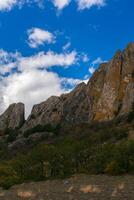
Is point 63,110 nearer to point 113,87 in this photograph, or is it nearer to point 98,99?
point 98,99

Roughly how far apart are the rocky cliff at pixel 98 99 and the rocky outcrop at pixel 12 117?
0.65 metres

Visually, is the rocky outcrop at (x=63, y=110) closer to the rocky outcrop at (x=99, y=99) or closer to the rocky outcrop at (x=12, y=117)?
the rocky outcrop at (x=99, y=99)

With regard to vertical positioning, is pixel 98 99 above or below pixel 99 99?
above

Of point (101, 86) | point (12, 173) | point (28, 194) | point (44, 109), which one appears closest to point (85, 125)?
point (101, 86)

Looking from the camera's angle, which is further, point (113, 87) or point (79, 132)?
point (113, 87)

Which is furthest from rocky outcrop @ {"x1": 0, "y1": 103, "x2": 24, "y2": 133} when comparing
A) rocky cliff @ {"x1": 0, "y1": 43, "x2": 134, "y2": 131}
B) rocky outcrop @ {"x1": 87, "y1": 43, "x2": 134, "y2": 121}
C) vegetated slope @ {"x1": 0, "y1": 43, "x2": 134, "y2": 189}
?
rocky outcrop @ {"x1": 87, "y1": 43, "x2": 134, "y2": 121}

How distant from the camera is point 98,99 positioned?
134375mm

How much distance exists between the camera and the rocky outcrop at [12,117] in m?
165

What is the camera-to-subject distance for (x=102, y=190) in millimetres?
33156

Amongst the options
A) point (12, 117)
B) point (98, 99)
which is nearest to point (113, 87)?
point (98, 99)

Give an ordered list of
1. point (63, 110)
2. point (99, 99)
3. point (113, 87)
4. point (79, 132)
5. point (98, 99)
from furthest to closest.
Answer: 1. point (63, 110)
2. point (98, 99)
3. point (99, 99)
4. point (113, 87)
5. point (79, 132)

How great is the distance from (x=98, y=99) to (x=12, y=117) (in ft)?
146

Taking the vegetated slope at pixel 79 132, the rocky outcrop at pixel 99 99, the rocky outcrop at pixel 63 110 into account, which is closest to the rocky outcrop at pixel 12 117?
the vegetated slope at pixel 79 132

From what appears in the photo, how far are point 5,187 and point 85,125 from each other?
66.6 metres
